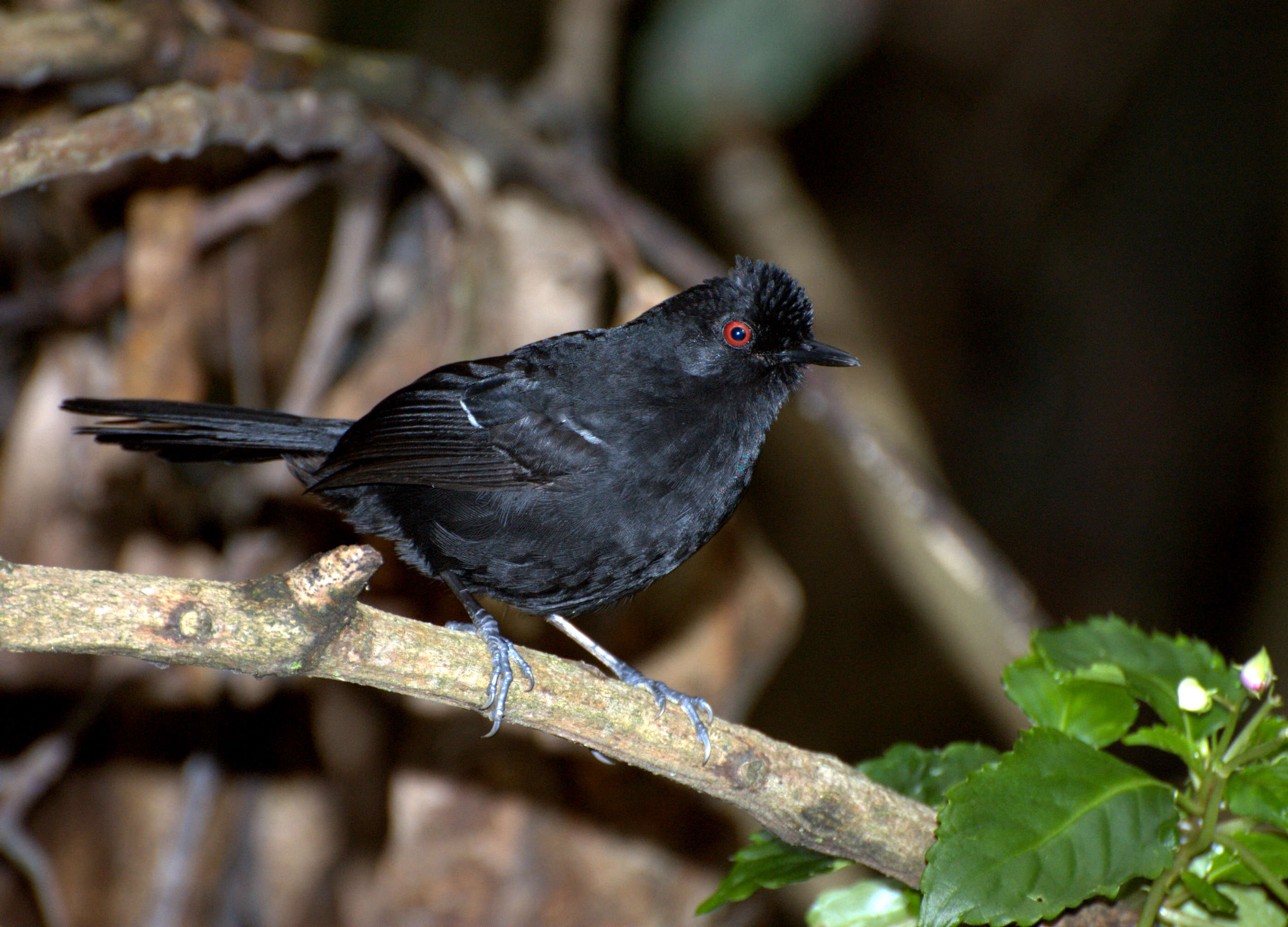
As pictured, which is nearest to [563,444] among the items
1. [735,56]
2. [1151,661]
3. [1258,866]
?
[1151,661]

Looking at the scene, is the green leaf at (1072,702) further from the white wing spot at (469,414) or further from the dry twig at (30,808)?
the dry twig at (30,808)

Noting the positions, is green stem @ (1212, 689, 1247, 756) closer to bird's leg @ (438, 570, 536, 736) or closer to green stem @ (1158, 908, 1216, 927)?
green stem @ (1158, 908, 1216, 927)

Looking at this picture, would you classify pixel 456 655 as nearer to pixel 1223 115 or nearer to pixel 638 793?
pixel 638 793

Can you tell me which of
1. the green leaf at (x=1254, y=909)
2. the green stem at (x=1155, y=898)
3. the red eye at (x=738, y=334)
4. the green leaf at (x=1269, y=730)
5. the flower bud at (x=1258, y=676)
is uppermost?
the flower bud at (x=1258, y=676)

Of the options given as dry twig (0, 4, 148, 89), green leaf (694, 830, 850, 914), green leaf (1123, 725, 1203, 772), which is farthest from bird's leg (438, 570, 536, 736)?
dry twig (0, 4, 148, 89)

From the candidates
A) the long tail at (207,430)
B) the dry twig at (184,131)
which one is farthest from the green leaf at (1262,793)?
the dry twig at (184,131)

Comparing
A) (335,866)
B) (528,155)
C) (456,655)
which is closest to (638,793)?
(335,866)

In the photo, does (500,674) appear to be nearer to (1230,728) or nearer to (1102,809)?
(1102,809)
